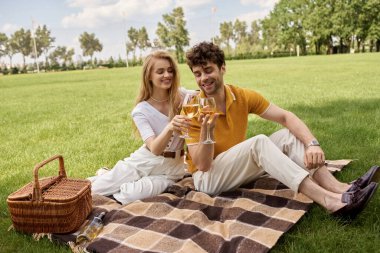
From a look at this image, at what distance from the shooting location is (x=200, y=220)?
3.68m

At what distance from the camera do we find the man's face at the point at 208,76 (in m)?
3.76

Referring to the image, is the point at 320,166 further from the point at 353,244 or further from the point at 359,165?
the point at 359,165

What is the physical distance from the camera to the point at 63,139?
26.4 ft

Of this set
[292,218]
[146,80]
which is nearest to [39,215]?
[146,80]

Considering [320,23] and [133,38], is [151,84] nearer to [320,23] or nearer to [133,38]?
[320,23]

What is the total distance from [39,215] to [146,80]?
172 cm

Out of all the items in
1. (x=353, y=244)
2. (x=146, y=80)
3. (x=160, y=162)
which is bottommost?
(x=353, y=244)

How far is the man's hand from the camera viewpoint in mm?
3695

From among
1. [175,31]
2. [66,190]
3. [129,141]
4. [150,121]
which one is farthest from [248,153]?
[175,31]

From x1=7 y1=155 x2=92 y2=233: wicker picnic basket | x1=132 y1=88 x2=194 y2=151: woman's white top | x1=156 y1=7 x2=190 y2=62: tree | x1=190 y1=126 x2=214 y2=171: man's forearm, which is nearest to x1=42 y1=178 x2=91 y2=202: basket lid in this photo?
x1=7 y1=155 x2=92 y2=233: wicker picnic basket

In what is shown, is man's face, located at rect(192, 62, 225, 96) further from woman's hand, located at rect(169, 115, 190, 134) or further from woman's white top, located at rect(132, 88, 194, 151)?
woman's white top, located at rect(132, 88, 194, 151)

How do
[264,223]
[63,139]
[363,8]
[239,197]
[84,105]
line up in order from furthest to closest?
[363,8]
[84,105]
[63,139]
[239,197]
[264,223]

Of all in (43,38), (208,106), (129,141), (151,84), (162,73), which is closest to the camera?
(208,106)

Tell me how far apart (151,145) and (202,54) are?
3.35 ft
